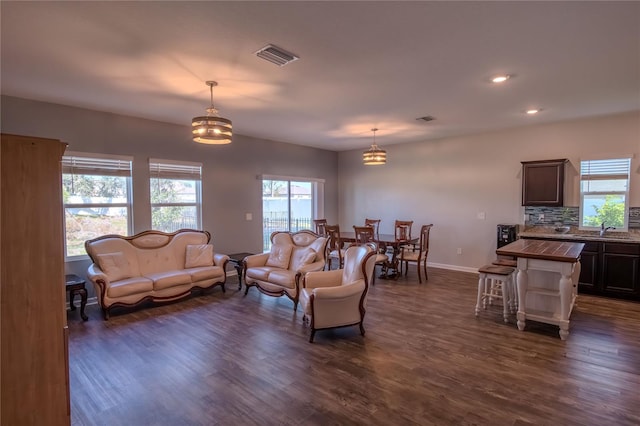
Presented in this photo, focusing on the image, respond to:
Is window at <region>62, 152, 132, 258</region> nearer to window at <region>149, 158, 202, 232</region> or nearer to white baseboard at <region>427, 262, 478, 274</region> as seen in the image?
window at <region>149, 158, 202, 232</region>

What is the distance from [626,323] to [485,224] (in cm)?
276

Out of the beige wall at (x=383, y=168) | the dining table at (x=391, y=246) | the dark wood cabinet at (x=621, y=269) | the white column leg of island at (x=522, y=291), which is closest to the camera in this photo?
the white column leg of island at (x=522, y=291)

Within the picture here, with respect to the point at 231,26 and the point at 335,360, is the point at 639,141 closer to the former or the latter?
the point at 335,360

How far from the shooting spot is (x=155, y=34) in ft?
8.41

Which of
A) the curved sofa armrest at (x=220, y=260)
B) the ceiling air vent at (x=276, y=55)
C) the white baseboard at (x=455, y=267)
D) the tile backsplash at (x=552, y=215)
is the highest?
the ceiling air vent at (x=276, y=55)

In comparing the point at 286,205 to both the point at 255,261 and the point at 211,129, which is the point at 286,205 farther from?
the point at 211,129

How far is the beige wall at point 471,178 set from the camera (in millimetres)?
5320

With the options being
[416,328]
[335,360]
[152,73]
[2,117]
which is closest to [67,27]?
[152,73]

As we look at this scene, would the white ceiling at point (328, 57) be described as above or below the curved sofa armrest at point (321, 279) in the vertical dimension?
above

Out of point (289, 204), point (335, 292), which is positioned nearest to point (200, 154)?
point (289, 204)

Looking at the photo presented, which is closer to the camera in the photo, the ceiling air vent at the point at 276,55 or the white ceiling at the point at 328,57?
the white ceiling at the point at 328,57

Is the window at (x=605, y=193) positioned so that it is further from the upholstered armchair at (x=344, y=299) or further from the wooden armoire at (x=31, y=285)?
the wooden armoire at (x=31, y=285)

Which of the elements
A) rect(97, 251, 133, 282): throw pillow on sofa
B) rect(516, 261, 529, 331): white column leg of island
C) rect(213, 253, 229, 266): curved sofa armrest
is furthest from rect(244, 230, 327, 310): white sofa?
rect(516, 261, 529, 331): white column leg of island

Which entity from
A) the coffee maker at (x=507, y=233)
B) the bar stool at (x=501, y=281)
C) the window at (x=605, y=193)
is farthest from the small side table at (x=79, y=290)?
the window at (x=605, y=193)
